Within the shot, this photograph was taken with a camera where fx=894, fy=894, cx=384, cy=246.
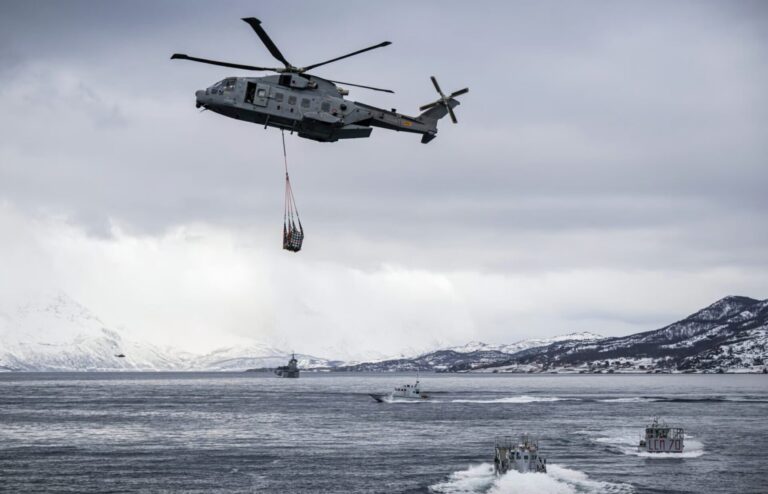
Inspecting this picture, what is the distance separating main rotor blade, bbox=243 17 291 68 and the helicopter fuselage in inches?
53.8

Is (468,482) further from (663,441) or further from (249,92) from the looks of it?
(249,92)

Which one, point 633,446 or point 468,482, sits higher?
point 633,446

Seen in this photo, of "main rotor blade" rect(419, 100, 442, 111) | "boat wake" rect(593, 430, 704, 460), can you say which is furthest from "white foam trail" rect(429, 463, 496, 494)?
"main rotor blade" rect(419, 100, 442, 111)

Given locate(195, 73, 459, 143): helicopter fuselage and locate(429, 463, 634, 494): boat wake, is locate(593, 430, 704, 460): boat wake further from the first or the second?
locate(195, 73, 459, 143): helicopter fuselage

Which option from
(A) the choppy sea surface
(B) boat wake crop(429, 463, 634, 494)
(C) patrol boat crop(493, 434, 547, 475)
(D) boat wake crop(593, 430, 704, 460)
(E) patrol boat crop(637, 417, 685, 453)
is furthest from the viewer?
(E) patrol boat crop(637, 417, 685, 453)

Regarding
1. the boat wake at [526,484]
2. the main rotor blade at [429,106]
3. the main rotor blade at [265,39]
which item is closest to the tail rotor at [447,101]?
the main rotor blade at [429,106]

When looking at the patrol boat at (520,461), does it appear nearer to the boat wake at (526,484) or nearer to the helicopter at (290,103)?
the boat wake at (526,484)

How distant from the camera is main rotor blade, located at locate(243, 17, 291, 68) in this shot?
54.6 metres

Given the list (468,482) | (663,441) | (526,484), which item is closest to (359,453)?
(468,482)

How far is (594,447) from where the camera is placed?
381ft

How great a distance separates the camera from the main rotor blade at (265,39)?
54.6m

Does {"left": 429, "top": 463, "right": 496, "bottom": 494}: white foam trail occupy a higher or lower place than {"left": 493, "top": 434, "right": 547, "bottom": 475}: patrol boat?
lower

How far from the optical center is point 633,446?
119250mm

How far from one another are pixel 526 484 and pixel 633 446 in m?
40.2
